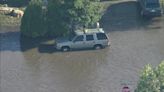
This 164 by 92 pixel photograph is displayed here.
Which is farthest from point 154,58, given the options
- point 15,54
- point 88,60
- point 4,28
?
point 4,28

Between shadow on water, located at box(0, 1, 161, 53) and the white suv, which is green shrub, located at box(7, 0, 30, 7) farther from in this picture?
the white suv

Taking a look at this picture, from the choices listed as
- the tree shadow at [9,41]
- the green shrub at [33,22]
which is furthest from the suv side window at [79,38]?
the tree shadow at [9,41]

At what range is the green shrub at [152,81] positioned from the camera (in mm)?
22938

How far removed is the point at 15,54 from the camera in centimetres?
3766

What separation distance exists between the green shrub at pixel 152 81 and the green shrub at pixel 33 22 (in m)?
17.5

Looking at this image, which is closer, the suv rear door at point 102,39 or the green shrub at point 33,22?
the suv rear door at point 102,39

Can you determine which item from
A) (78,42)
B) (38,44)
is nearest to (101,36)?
(78,42)

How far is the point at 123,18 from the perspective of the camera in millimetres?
44156

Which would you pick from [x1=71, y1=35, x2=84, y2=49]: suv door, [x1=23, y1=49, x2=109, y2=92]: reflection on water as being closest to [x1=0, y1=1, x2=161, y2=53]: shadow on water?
[x1=23, y1=49, x2=109, y2=92]: reflection on water

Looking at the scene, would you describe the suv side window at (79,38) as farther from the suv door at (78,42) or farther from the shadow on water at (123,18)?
the shadow on water at (123,18)

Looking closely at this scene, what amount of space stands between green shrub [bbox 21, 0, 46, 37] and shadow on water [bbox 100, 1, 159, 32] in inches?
195

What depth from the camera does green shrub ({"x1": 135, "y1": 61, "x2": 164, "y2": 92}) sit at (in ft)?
75.3

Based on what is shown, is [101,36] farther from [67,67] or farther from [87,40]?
[67,67]

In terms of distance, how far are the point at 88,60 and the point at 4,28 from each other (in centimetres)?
879
